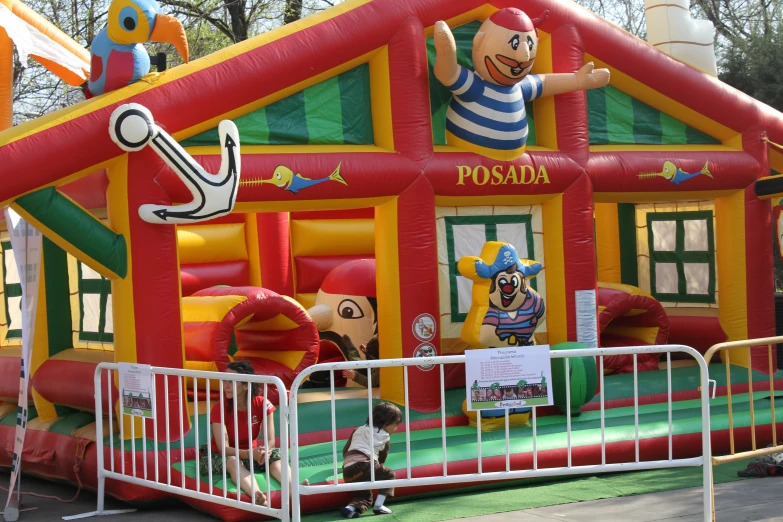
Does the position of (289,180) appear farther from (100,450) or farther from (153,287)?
(100,450)

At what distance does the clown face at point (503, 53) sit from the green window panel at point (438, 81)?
318 millimetres

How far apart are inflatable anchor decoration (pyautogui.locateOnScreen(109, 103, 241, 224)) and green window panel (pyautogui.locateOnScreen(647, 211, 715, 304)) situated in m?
5.41

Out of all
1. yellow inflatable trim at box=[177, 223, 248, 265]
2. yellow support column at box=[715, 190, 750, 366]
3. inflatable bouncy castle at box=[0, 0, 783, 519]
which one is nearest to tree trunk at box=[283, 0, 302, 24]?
yellow inflatable trim at box=[177, 223, 248, 265]

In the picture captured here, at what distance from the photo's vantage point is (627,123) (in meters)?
9.08

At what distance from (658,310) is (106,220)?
4.85m

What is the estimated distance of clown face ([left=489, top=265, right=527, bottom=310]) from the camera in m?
7.60

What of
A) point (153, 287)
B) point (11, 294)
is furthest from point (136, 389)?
point (11, 294)

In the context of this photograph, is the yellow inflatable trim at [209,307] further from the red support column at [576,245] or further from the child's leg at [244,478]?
the red support column at [576,245]

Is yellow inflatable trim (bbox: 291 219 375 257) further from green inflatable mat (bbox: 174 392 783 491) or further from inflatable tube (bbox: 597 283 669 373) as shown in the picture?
green inflatable mat (bbox: 174 392 783 491)

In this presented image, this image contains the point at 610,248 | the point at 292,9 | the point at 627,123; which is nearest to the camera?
the point at 627,123

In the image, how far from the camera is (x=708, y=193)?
9.28 m

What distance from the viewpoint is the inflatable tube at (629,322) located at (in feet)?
30.2

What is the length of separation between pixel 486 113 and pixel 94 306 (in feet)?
10.5

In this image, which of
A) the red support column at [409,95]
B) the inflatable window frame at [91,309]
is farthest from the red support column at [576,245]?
the inflatable window frame at [91,309]
